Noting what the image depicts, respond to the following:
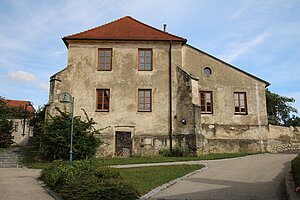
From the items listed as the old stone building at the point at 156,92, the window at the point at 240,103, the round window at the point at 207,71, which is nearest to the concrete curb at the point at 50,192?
the old stone building at the point at 156,92

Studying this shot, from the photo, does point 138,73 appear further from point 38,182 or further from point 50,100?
point 38,182

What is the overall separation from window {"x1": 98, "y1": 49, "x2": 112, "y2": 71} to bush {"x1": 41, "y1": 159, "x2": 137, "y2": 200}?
404 inches

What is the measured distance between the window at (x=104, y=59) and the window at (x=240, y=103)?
9846 millimetres

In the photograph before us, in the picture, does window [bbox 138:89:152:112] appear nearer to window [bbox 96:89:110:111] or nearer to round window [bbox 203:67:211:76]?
window [bbox 96:89:110:111]

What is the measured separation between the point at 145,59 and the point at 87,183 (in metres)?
13.1

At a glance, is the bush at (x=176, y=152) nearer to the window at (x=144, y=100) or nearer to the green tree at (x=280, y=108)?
the window at (x=144, y=100)

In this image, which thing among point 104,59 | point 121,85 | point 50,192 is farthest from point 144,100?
point 50,192

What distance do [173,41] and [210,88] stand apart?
4.52 metres

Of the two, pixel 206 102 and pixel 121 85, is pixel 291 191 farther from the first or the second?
pixel 121 85

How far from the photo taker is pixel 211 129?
18781 millimetres

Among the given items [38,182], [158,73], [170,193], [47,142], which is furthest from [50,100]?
[170,193]

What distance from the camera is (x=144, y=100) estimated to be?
18500mm

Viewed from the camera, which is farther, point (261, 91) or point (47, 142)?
point (261, 91)

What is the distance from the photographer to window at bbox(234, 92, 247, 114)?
19484 millimetres
